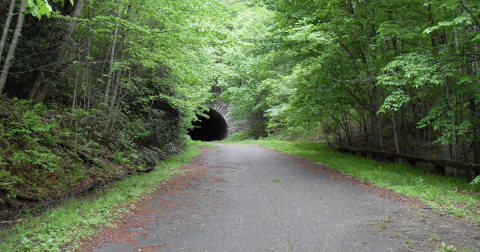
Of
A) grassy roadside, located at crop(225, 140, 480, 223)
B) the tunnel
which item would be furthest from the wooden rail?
the tunnel

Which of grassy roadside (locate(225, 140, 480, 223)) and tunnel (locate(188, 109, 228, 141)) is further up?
tunnel (locate(188, 109, 228, 141))

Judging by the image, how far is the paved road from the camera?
372 cm

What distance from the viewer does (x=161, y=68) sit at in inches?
436

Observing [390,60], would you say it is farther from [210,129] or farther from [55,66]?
[210,129]

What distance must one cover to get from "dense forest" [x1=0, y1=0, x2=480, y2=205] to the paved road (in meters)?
2.35

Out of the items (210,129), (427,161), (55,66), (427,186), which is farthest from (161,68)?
(210,129)

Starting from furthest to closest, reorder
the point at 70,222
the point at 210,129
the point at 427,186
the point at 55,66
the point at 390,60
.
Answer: the point at 210,129 < the point at 390,60 < the point at 55,66 < the point at 427,186 < the point at 70,222

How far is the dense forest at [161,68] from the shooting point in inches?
228

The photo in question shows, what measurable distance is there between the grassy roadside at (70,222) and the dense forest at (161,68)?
817 mm

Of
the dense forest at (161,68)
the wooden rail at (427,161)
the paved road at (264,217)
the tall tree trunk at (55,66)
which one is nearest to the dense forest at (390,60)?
the dense forest at (161,68)

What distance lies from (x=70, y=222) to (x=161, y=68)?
25.8 feet

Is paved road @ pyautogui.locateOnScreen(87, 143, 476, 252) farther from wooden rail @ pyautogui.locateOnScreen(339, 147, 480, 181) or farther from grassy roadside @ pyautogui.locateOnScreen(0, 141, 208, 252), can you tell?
wooden rail @ pyautogui.locateOnScreen(339, 147, 480, 181)

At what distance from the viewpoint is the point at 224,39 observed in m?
7.82

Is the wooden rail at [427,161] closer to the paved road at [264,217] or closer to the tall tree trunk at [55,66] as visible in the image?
the paved road at [264,217]
